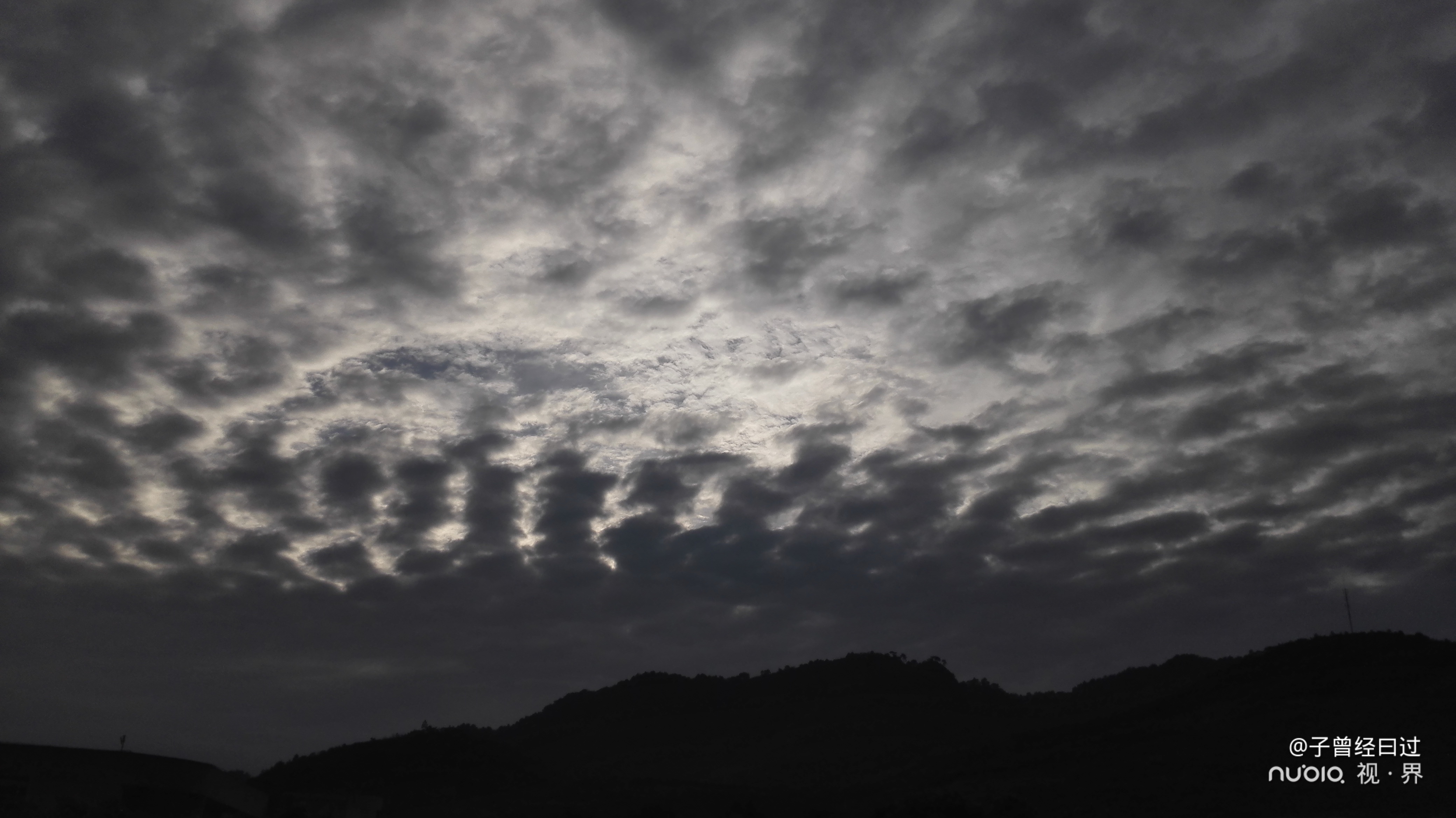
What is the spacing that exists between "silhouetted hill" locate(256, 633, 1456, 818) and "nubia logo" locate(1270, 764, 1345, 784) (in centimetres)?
57

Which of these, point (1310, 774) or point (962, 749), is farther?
point (962, 749)

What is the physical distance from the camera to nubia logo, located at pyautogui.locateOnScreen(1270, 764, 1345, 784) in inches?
1948

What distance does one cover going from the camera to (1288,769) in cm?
5200

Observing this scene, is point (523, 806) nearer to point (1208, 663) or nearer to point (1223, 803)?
point (1223, 803)

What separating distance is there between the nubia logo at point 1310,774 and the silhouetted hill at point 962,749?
0.57 metres

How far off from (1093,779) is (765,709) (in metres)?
66.5

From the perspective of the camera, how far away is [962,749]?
7756cm

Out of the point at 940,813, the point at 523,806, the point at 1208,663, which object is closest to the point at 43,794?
the point at 523,806

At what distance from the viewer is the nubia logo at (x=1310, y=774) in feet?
162

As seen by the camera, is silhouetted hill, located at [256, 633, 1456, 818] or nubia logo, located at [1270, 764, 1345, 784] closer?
nubia logo, located at [1270, 764, 1345, 784]

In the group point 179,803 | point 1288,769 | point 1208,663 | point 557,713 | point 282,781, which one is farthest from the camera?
point 557,713

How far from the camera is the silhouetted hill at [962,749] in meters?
50.8

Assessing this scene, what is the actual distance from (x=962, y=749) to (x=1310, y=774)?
3050 cm

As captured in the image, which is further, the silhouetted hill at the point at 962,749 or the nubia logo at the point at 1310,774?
the silhouetted hill at the point at 962,749
